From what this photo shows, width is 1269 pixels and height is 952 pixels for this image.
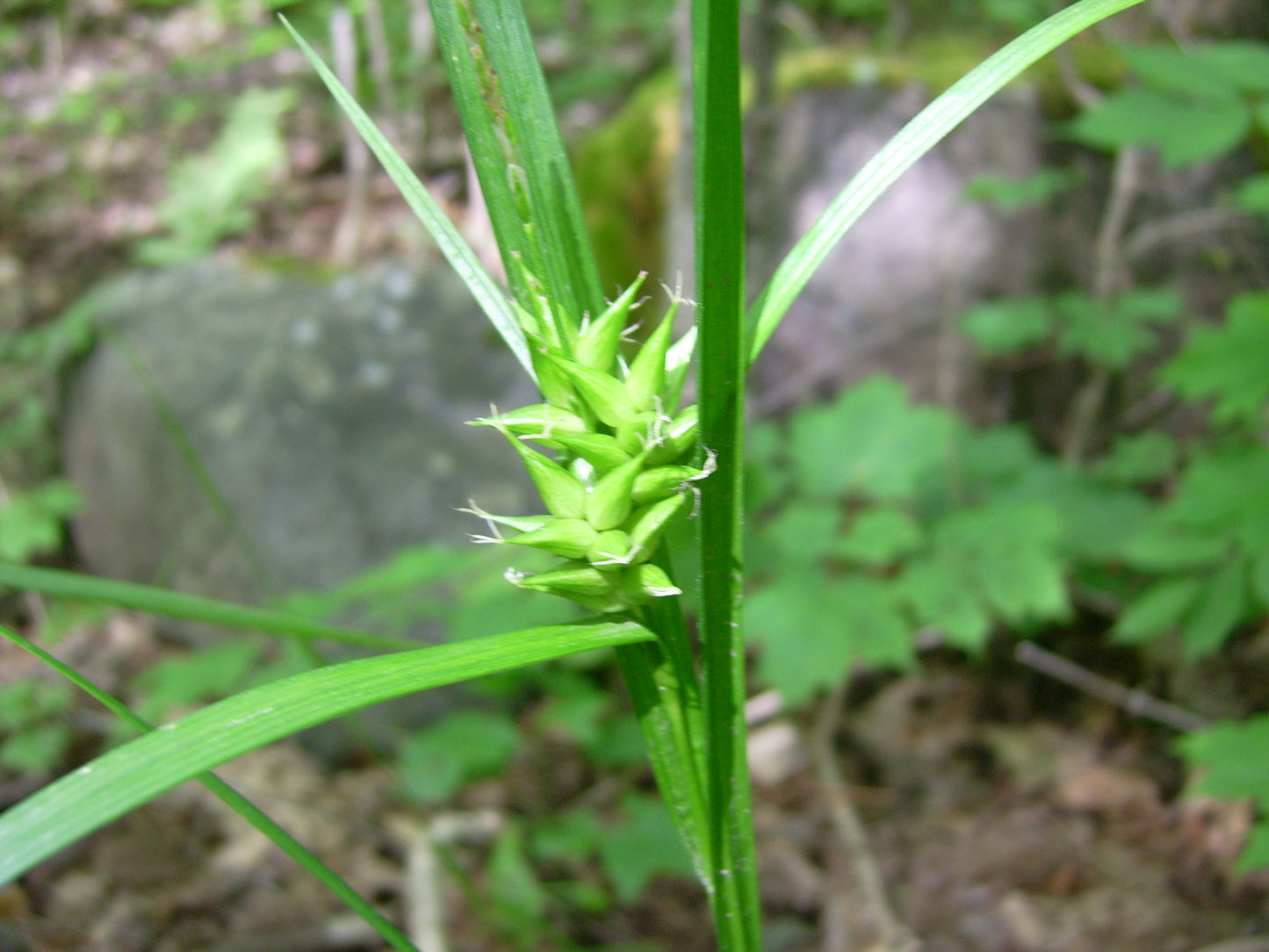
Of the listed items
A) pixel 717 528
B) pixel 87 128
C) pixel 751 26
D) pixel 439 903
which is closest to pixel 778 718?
pixel 439 903

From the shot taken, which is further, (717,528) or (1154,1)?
(1154,1)

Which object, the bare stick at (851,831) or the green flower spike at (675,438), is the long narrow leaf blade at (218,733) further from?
the bare stick at (851,831)

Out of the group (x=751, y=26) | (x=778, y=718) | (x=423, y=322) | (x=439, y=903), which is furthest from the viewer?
(x=423, y=322)

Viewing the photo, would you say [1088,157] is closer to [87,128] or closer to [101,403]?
[101,403]

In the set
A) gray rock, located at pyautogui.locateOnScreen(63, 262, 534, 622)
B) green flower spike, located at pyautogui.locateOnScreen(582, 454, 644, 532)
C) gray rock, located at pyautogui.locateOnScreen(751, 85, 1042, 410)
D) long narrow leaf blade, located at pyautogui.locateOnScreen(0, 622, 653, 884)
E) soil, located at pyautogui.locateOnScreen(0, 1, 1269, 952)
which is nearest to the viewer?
long narrow leaf blade, located at pyautogui.locateOnScreen(0, 622, 653, 884)

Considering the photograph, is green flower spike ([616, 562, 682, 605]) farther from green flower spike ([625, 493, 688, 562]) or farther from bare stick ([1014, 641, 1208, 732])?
bare stick ([1014, 641, 1208, 732])

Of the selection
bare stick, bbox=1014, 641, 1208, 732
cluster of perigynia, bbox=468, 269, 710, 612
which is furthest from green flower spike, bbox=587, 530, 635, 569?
bare stick, bbox=1014, 641, 1208, 732

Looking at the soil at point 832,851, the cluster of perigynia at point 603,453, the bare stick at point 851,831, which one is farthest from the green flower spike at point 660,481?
the bare stick at point 851,831
